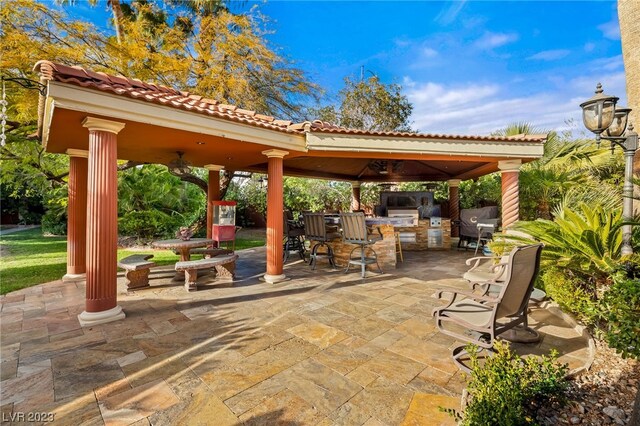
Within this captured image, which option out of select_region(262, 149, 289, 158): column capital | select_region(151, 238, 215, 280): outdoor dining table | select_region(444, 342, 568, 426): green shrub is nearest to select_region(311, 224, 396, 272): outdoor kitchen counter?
select_region(262, 149, 289, 158): column capital

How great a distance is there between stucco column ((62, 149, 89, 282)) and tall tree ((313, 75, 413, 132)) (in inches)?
487

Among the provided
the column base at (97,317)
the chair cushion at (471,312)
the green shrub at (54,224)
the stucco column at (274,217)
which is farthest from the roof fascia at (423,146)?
the green shrub at (54,224)

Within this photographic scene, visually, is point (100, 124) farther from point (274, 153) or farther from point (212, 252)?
point (212, 252)

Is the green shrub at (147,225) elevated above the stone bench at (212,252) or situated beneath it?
elevated above

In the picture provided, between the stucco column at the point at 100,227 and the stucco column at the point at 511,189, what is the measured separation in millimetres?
7695

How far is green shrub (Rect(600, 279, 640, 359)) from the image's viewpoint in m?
1.96

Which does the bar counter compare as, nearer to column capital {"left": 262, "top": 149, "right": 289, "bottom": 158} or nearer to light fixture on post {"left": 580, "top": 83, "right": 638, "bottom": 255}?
column capital {"left": 262, "top": 149, "right": 289, "bottom": 158}

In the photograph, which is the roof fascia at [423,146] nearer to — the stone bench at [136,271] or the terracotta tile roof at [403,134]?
the terracotta tile roof at [403,134]

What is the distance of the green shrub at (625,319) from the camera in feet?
6.43

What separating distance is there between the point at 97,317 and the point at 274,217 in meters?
2.92

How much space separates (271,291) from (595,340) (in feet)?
13.4

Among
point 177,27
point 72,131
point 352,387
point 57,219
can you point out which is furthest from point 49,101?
point 57,219

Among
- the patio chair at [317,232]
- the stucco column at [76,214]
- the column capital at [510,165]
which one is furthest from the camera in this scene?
the column capital at [510,165]

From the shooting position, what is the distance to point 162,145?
531cm
